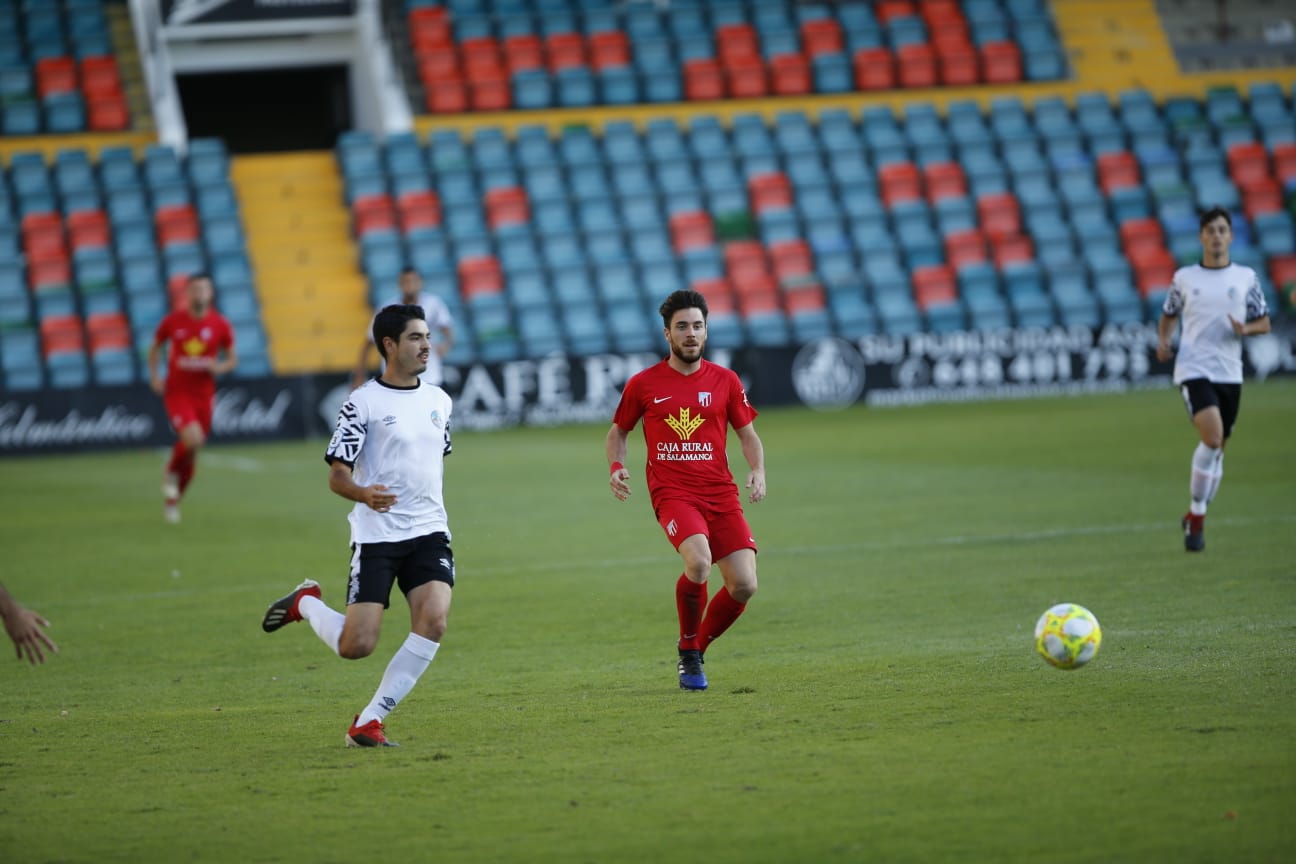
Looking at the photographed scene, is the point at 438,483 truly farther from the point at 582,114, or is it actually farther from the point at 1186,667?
the point at 582,114

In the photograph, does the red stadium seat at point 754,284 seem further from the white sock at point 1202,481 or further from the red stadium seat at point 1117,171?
the white sock at point 1202,481

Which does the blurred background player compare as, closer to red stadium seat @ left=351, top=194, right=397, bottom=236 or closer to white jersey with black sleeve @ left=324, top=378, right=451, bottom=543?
white jersey with black sleeve @ left=324, top=378, right=451, bottom=543

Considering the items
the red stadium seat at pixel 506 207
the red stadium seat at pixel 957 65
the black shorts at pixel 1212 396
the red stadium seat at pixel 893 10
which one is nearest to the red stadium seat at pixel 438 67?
the red stadium seat at pixel 506 207

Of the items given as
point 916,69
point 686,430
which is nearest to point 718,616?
point 686,430

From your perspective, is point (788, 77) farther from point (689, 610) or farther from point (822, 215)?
point (689, 610)

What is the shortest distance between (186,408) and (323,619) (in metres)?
10.2

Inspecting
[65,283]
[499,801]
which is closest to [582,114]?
[65,283]

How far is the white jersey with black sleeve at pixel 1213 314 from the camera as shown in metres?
12.9

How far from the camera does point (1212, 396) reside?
42.4 feet

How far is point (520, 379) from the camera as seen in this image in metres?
26.2

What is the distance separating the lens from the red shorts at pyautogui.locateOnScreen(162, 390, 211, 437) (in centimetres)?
1736

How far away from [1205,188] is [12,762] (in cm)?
2885

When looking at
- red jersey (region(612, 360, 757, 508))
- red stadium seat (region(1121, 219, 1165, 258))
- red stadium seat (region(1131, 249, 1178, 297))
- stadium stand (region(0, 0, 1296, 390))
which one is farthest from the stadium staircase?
red jersey (region(612, 360, 757, 508))

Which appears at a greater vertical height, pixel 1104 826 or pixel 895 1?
pixel 895 1
